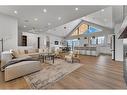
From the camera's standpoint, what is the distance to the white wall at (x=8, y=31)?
567cm

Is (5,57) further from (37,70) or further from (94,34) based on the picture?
(94,34)

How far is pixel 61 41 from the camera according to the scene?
16.1 m

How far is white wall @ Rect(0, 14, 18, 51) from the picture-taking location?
18.6ft

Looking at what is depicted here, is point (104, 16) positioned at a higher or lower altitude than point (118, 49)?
higher

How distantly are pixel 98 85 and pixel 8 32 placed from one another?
5.49 metres

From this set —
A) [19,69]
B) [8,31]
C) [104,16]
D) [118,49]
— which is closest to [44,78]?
[19,69]

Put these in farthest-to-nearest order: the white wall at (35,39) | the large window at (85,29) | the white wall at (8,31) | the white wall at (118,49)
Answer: the large window at (85,29), the white wall at (35,39), the white wall at (118,49), the white wall at (8,31)

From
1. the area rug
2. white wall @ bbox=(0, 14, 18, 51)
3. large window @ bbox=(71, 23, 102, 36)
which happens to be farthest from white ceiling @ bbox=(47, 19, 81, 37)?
the area rug

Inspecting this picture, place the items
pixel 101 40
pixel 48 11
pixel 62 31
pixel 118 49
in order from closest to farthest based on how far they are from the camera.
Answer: pixel 48 11 → pixel 118 49 → pixel 101 40 → pixel 62 31

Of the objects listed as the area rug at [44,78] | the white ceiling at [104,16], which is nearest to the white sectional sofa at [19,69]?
the area rug at [44,78]

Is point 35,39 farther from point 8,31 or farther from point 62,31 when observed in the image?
point 8,31

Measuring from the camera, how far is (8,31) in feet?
19.8

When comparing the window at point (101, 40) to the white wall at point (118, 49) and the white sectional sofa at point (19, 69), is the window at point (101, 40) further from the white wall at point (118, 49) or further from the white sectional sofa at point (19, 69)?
the white sectional sofa at point (19, 69)
